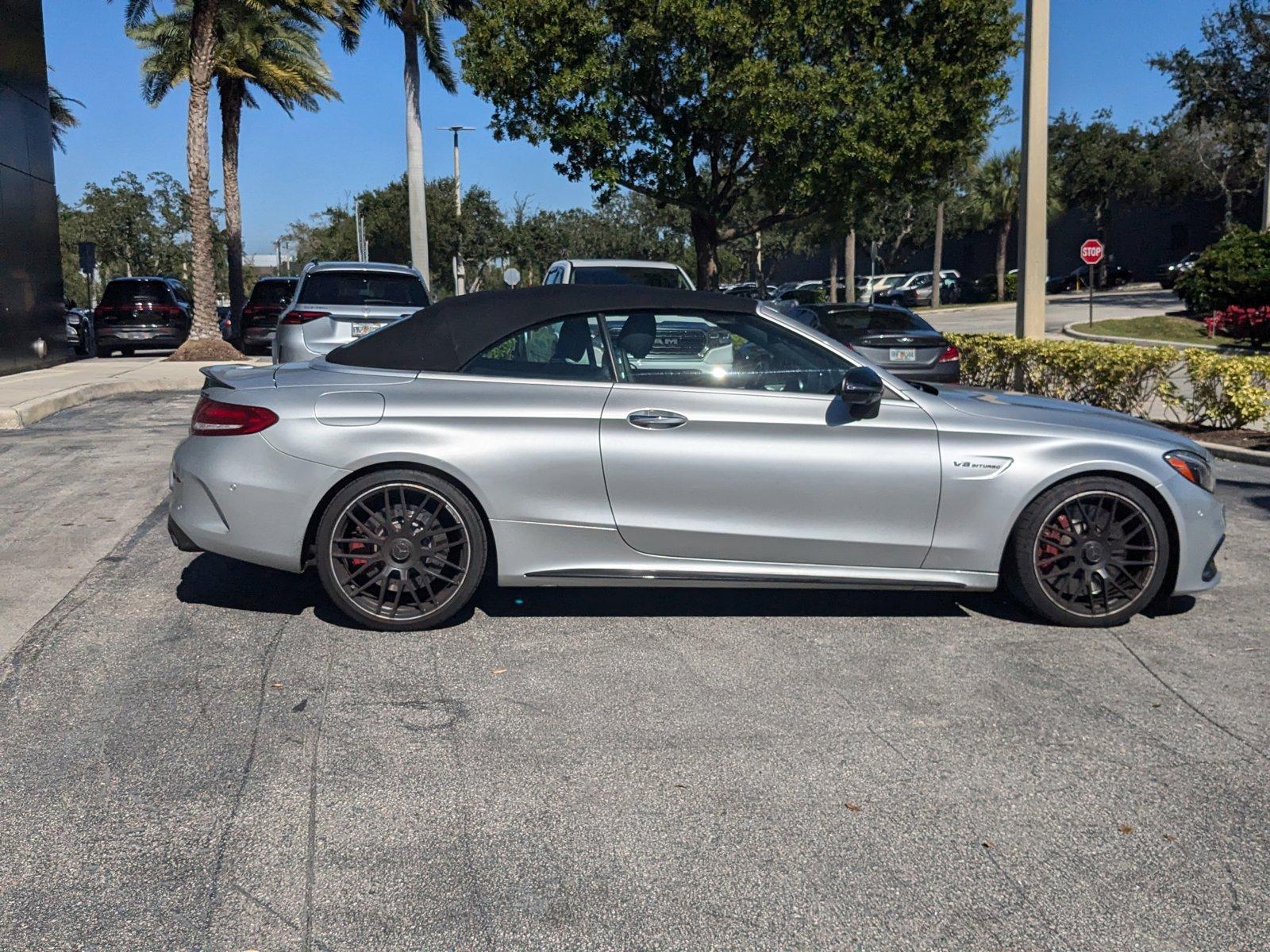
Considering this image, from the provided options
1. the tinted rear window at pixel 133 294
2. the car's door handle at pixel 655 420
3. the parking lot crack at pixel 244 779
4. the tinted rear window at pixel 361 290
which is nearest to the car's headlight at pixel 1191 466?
the car's door handle at pixel 655 420

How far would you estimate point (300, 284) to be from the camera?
13359mm

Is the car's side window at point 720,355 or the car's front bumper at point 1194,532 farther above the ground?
the car's side window at point 720,355

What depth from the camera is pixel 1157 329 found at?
32.5 metres

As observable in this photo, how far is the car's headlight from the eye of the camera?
18.7 ft

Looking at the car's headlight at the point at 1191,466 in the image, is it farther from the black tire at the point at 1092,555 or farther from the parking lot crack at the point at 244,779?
the parking lot crack at the point at 244,779

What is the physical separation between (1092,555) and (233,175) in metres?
36.3

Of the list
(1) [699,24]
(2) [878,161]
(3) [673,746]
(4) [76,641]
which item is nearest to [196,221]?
(1) [699,24]

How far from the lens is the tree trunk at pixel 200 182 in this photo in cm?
2564

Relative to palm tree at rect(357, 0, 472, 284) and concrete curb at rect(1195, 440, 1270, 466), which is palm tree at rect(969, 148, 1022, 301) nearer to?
palm tree at rect(357, 0, 472, 284)

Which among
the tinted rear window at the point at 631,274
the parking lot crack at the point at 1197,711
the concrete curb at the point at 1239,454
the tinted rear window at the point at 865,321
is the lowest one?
the parking lot crack at the point at 1197,711

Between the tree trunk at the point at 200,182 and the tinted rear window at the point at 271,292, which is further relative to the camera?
the tinted rear window at the point at 271,292

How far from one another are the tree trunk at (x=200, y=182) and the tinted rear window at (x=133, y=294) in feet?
5.26

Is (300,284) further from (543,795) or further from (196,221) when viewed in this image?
(196,221)

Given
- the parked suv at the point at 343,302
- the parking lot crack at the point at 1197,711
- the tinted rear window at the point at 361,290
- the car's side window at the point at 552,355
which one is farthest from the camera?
the tinted rear window at the point at 361,290
